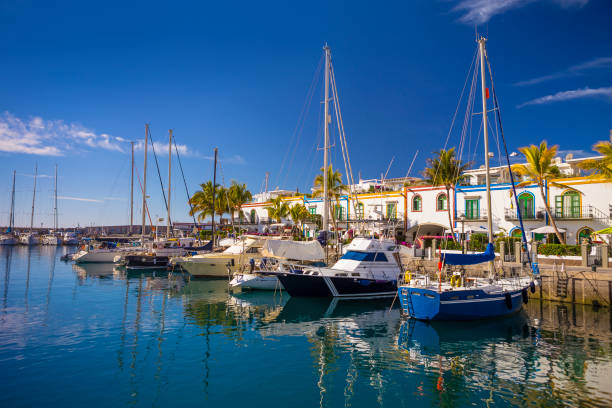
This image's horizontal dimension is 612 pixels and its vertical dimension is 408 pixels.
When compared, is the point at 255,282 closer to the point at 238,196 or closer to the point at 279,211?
the point at 279,211

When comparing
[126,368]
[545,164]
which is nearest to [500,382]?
[126,368]

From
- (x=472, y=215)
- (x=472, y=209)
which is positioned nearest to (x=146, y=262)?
(x=472, y=215)

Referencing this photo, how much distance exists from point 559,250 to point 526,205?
10.5 metres

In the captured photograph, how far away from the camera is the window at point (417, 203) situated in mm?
44656

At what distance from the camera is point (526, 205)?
125ft

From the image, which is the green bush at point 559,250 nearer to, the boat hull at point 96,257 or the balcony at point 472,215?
the balcony at point 472,215

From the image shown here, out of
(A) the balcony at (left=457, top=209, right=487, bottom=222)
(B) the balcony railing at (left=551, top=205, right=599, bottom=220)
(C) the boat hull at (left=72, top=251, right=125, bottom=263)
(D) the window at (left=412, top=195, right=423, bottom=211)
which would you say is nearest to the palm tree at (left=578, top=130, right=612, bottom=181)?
(B) the balcony railing at (left=551, top=205, right=599, bottom=220)

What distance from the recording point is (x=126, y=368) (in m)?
13.2

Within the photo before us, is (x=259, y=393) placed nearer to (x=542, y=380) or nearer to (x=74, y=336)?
(x=542, y=380)

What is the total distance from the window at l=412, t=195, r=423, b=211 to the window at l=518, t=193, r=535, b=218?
10129 millimetres

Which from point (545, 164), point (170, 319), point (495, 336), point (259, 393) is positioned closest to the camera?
point (259, 393)

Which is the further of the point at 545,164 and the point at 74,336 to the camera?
the point at 545,164

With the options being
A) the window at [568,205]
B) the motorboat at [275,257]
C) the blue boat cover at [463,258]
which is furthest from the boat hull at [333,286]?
the window at [568,205]

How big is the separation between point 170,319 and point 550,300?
2326 centimetres
